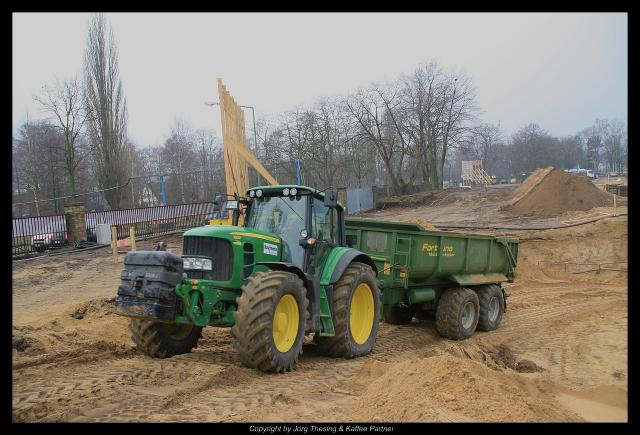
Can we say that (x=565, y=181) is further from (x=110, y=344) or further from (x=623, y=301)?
(x=110, y=344)

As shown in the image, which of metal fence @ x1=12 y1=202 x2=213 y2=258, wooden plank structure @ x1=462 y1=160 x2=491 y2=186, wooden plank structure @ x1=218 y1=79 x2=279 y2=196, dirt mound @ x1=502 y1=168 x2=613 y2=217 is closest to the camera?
metal fence @ x1=12 y1=202 x2=213 y2=258

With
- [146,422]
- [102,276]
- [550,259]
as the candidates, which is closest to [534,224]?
[550,259]

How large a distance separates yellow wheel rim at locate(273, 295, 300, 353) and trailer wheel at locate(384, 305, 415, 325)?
4.72m

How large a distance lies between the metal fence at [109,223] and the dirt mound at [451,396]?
10.9m

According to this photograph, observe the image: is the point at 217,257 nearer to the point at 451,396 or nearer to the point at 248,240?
the point at 248,240

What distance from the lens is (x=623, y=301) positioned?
13.3 meters

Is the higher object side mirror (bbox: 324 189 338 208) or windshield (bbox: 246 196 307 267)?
side mirror (bbox: 324 189 338 208)

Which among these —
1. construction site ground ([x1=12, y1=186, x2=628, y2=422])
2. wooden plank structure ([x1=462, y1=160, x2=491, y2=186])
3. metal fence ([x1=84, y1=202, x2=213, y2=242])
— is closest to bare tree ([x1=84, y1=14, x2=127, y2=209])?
metal fence ([x1=84, y1=202, x2=213, y2=242])

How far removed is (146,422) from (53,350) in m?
3.62

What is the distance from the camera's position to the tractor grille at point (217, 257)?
7.01m

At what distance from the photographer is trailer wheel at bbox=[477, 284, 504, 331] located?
11109mm

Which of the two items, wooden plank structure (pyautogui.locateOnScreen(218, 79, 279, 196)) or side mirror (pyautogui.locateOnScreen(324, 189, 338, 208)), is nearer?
side mirror (pyautogui.locateOnScreen(324, 189, 338, 208))

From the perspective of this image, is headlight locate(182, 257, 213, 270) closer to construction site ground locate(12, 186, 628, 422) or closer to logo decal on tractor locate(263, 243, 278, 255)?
logo decal on tractor locate(263, 243, 278, 255)

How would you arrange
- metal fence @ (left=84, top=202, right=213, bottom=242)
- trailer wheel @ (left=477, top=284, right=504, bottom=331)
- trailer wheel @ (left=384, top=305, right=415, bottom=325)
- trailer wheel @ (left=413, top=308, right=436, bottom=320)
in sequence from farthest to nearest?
metal fence @ (left=84, top=202, right=213, bottom=242) < trailer wheel @ (left=413, top=308, right=436, bottom=320) < trailer wheel @ (left=384, top=305, right=415, bottom=325) < trailer wheel @ (left=477, top=284, right=504, bottom=331)
